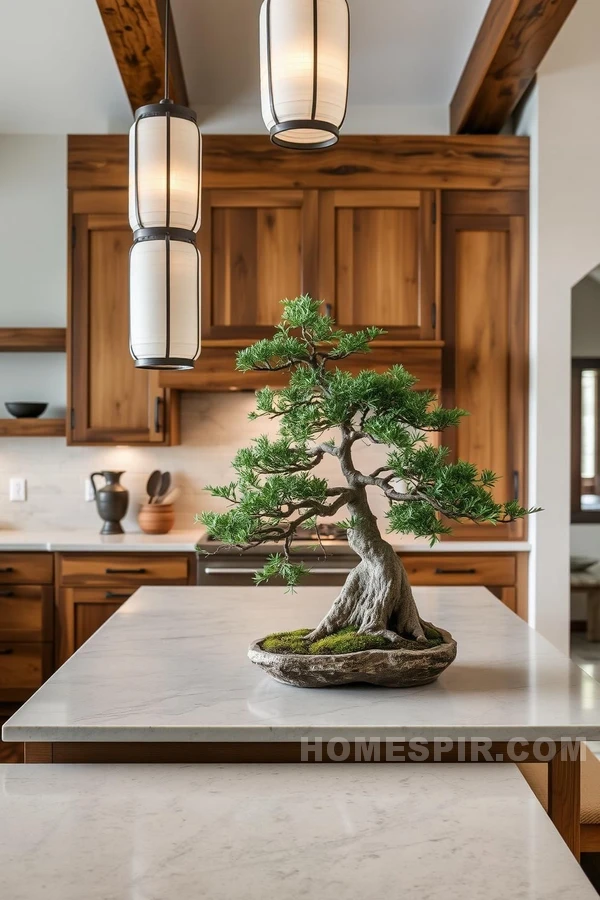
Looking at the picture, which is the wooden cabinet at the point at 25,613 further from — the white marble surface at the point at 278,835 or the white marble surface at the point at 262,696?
the white marble surface at the point at 278,835

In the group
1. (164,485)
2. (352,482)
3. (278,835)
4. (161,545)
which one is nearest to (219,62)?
(164,485)

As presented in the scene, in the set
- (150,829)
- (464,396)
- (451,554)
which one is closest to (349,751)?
(150,829)

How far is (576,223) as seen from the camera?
12.5 ft

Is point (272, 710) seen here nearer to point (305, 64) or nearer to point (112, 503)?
point (305, 64)

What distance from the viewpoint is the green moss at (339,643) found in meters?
1.58

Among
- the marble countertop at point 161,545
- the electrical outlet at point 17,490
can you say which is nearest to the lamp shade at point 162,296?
the marble countertop at point 161,545

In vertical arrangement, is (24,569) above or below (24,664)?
above

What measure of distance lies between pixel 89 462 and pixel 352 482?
2.90 m

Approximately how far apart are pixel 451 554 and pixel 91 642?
7.09ft

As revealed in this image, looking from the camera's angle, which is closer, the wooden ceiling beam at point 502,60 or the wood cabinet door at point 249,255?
the wooden ceiling beam at point 502,60

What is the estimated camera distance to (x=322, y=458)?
5.36 feet

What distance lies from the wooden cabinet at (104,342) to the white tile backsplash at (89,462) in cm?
34

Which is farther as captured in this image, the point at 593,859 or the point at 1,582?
the point at 1,582

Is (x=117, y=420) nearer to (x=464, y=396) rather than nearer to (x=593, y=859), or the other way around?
(x=464, y=396)
